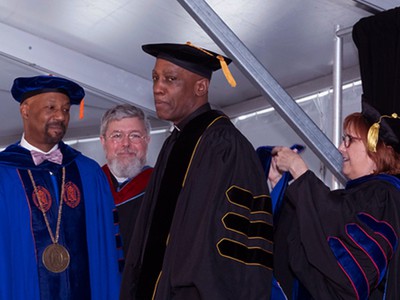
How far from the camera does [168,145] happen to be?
11.8ft

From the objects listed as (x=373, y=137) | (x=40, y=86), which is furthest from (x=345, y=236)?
(x=40, y=86)

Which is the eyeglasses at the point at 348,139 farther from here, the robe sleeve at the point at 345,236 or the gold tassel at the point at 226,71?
the gold tassel at the point at 226,71

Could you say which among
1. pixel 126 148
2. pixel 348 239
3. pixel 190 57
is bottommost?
pixel 348 239

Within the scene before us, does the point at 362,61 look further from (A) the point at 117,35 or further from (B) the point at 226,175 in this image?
(A) the point at 117,35

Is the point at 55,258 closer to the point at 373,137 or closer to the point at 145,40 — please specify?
the point at 373,137

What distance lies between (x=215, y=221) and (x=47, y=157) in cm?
125

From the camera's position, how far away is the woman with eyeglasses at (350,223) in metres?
3.27

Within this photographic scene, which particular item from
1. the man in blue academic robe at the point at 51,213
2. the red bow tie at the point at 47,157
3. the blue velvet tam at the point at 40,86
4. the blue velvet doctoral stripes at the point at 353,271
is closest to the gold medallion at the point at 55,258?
the man in blue academic robe at the point at 51,213

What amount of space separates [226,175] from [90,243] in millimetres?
1139

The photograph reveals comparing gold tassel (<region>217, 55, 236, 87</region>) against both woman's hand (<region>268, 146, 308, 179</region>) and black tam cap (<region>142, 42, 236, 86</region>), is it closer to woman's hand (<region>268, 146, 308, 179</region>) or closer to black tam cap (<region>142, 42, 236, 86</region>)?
black tam cap (<region>142, 42, 236, 86</region>)

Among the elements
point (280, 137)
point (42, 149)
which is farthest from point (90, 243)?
point (280, 137)

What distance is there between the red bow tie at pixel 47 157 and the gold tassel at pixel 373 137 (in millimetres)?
1552

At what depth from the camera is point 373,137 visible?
341 cm

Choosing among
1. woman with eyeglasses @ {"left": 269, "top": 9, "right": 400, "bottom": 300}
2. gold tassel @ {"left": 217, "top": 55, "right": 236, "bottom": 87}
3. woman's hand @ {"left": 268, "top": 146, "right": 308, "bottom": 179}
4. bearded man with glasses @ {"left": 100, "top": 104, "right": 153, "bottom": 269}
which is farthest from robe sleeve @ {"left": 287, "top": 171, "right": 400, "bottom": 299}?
bearded man with glasses @ {"left": 100, "top": 104, "right": 153, "bottom": 269}
